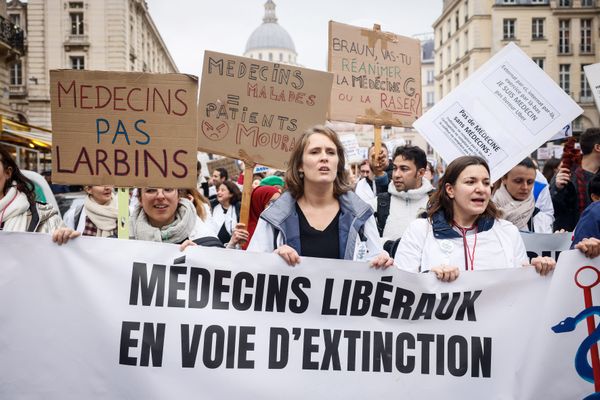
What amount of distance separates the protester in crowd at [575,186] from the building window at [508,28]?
4664cm

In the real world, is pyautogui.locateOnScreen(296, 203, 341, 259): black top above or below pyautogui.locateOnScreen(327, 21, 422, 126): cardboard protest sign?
below

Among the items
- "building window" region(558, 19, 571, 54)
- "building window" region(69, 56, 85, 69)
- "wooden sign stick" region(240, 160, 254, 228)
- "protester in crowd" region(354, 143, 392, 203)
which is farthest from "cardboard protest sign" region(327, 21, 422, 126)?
"building window" region(558, 19, 571, 54)

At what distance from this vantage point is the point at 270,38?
150250 millimetres

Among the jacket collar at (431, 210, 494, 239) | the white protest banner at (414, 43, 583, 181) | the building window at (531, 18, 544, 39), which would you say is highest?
the building window at (531, 18, 544, 39)

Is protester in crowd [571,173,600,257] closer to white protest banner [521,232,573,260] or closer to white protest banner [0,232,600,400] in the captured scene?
white protest banner [0,232,600,400]

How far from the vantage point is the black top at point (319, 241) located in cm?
320

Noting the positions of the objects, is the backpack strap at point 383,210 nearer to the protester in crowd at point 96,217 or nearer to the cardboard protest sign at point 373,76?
the cardboard protest sign at point 373,76

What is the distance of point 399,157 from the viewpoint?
4.95 m

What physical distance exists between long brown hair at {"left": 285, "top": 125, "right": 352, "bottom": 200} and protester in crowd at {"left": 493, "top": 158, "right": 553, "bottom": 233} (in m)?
1.58

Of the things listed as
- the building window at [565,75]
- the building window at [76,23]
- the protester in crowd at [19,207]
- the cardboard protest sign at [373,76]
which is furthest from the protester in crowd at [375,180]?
the building window at [565,75]

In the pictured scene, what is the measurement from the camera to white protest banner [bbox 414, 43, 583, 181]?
428 centimetres

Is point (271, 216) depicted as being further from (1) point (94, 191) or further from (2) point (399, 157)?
(2) point (399, 157)

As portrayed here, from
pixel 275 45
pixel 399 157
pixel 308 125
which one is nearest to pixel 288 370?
pixel 308 125

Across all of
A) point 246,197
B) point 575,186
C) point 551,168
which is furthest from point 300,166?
point 551,168
